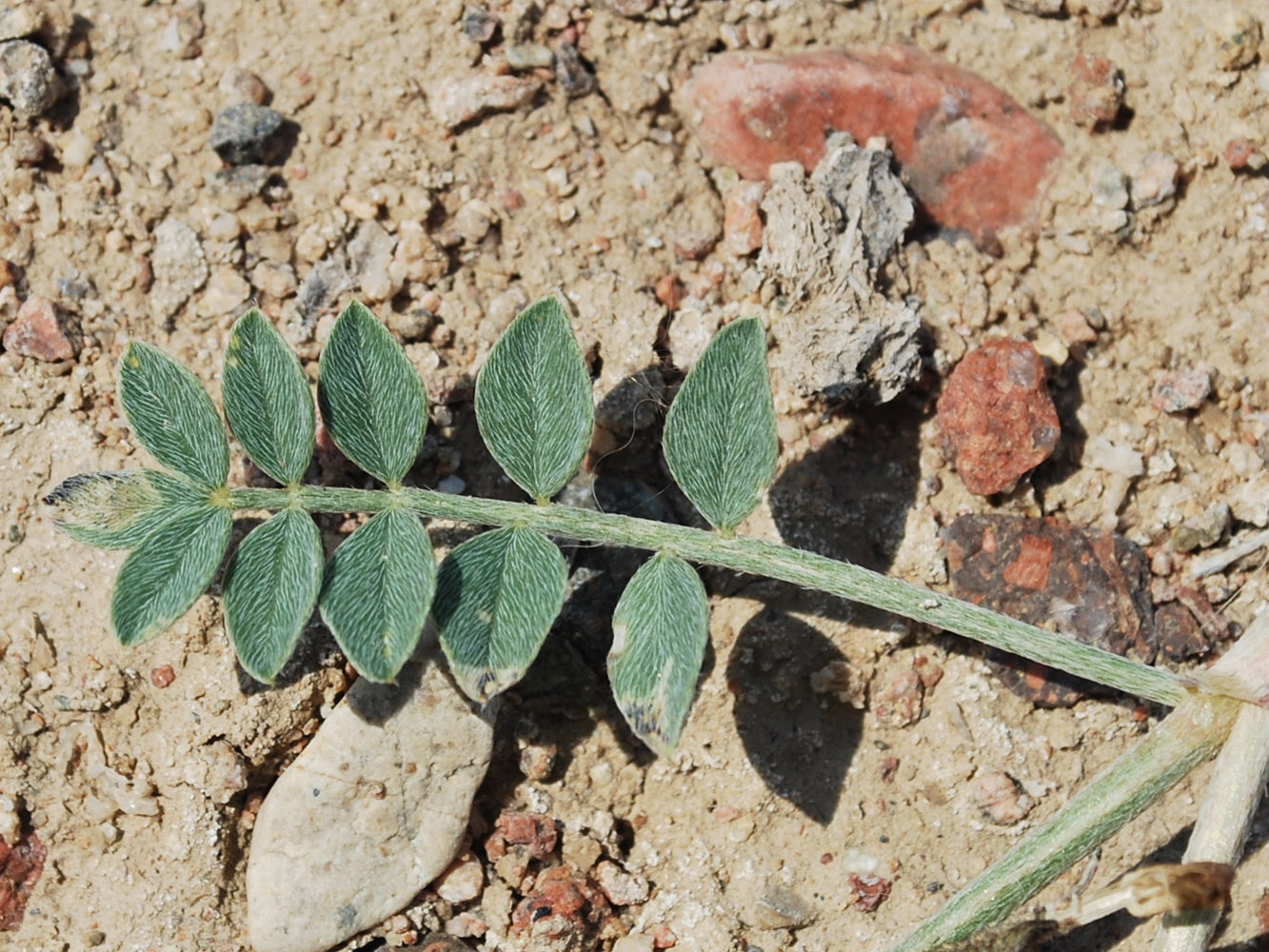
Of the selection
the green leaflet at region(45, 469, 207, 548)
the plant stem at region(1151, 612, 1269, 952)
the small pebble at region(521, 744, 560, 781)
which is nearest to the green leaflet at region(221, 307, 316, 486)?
the green leaflet at region(45, 469, 207, 548)

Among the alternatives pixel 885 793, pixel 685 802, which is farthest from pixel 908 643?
pixel 685 802

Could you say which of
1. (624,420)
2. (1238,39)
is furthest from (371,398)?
(1238,39)

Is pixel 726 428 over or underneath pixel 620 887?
over

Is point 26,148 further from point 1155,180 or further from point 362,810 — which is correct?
point 1155,180

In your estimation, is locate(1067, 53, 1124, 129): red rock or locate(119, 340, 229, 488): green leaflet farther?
locate(1067, 53, 1124, 129): red rock

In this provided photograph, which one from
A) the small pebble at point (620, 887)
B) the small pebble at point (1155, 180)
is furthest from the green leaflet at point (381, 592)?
the small pebble at point (1155, 180)

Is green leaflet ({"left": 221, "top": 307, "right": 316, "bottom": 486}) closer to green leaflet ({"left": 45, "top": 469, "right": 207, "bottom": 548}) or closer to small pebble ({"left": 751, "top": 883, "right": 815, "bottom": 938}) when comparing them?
green leaflet ({"left": 45, "top": 469, "right": 207, "bottom": 548})

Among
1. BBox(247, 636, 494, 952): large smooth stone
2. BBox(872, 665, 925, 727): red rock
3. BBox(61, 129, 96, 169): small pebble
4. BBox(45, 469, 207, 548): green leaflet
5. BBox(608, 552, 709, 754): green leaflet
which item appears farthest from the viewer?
BBox(61, 129, 96, 169): small pebble

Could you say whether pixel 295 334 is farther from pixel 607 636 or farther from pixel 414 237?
pixel 607 636
